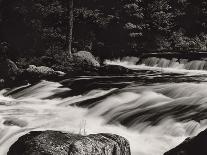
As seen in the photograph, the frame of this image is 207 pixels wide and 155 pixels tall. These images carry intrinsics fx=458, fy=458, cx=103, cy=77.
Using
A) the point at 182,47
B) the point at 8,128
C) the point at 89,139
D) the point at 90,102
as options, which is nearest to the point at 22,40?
the point at 182,47

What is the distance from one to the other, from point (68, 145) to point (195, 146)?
2186 mm

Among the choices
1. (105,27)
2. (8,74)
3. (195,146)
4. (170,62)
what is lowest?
(8,74)

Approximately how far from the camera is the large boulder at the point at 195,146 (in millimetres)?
7801

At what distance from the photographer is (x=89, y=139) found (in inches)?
296

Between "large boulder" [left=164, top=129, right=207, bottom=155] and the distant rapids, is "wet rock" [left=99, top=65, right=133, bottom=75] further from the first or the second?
"large boulder" [left=164, top=129, right=207, bottom=155]

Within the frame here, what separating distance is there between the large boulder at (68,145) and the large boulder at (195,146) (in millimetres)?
948

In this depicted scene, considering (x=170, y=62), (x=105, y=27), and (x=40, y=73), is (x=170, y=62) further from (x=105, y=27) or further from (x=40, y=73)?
(x=105, y=27)

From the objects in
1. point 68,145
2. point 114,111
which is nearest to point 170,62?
point 114,111

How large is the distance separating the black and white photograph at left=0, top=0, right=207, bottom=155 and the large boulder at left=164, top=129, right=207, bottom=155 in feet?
0.06

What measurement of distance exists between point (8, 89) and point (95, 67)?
247 inches

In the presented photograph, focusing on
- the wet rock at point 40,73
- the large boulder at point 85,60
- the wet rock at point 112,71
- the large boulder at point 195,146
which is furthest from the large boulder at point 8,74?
the large boulder at point 195,146

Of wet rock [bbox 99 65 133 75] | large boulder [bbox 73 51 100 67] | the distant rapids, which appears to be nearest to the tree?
the distant rapids

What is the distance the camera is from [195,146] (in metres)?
7.86

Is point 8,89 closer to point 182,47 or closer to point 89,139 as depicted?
point 89,139
